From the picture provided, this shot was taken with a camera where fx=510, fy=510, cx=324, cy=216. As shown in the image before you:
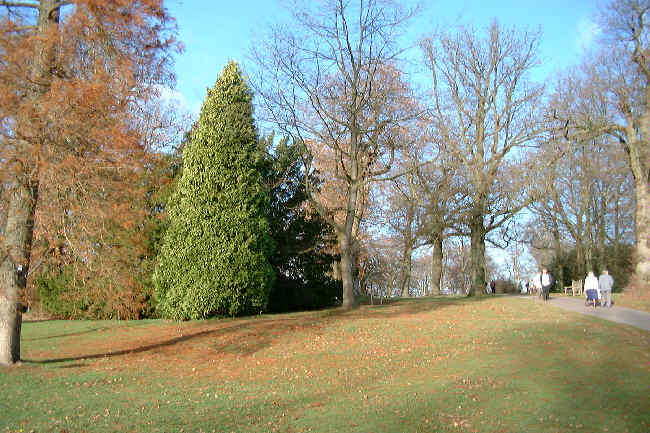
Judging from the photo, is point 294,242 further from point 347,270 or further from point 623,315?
point 623,315

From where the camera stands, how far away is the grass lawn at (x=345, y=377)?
7.46 meters

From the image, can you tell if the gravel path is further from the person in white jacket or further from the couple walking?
the person in white jacket

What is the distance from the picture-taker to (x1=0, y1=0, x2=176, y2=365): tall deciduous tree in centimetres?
1055

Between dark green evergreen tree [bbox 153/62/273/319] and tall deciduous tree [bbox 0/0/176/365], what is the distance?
276 inches

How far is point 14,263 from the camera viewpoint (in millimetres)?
11227

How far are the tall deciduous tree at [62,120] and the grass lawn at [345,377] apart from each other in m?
2.93

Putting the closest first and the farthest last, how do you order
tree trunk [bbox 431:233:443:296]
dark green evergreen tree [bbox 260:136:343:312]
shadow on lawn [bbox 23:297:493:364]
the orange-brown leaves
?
1. the orange-brown leaves
2. shadow on lawn [bbox 23:297:493:364]
3. dark green evergreen tree [bbox 260:136:343:312]
4. tree trunk [bbox 431:233:443:296]

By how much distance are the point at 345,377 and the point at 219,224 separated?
10084 mm

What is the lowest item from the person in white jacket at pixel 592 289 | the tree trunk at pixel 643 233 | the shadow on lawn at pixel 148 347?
the shadow on lawn at pixel 148 347

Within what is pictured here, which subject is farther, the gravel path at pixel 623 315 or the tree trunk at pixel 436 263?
the tree trunk at pixel 436 263

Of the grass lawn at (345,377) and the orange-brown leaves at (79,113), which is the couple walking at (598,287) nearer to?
the grass lawn at (345,377)

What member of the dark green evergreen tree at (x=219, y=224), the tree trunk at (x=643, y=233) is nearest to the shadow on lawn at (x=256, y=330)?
the dark green evergreen tree at (x=219, y=224)

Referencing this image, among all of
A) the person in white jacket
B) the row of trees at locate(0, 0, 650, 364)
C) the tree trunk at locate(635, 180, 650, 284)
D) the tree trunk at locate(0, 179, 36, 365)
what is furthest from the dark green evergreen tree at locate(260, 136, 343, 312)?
the tree trunk at locate(635, 180, 650, 284)

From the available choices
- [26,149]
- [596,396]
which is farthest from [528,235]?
[26,149]
